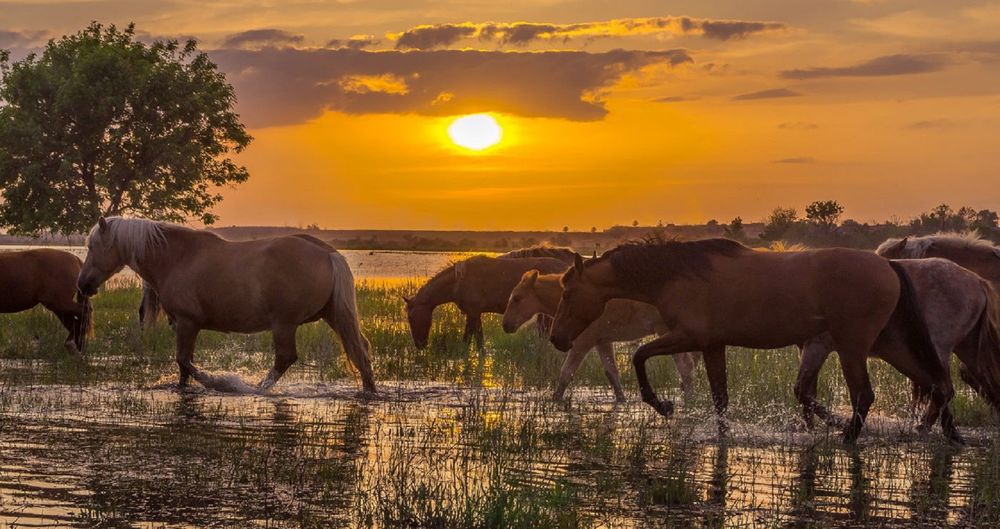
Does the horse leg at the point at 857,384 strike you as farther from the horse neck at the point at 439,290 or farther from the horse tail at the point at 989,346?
the horse neck at the point at 439,290

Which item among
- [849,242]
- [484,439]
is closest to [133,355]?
[484,439]

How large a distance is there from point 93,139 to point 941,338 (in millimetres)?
30887

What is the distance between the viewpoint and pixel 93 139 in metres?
37.1

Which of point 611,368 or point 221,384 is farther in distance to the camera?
point 611,368

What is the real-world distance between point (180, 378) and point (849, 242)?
44610 mm

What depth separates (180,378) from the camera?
1389 cm

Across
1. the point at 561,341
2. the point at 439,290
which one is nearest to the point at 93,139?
the point at 439,290

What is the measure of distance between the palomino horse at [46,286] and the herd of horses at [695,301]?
1.66m

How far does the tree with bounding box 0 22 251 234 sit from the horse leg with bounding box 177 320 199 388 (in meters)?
24.0

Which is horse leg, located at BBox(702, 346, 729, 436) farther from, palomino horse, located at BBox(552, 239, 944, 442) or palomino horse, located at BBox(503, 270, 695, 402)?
palomino horse, located at BBox(503, 270, 695, 402)

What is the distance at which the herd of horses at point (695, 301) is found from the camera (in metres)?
10.8

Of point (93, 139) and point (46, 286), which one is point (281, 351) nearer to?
point (46, 286)

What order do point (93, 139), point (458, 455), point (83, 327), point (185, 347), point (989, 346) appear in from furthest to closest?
point (93, 139) < point (83, 327) < point (185, 347) < point (989, 346) < point (458, 455)

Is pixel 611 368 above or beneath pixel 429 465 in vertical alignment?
above
